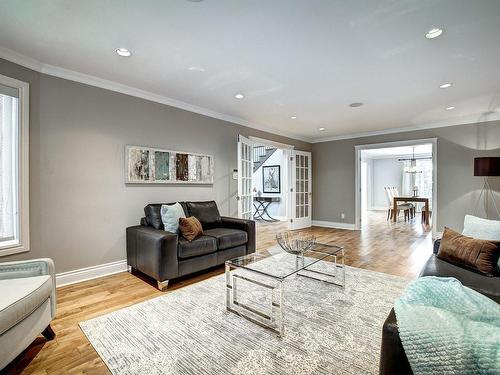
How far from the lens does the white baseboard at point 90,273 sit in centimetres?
281

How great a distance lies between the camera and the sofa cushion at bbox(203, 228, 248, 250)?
10.5ft

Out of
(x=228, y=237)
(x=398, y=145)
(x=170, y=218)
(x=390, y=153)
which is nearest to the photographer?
(x=170, y=218)

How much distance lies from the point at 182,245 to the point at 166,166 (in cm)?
143

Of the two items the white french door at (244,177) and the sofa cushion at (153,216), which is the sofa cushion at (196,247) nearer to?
the sofa cushion at (153,216)

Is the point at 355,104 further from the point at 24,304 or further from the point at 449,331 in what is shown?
the point at 24,304

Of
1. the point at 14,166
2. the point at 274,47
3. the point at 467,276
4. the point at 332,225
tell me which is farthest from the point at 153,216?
the point at 332,225

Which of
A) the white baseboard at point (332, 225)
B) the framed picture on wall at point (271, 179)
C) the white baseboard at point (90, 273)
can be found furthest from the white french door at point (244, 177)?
the framed picture on wall at point (271, 179)

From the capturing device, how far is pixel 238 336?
1.84 meters

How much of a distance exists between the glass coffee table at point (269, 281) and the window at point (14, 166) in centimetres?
214

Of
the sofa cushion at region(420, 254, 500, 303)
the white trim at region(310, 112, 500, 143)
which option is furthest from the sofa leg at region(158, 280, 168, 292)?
the white trim at region(310, 112, 500, 143)

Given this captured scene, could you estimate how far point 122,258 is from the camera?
10.8 feet

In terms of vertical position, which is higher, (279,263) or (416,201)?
(416,201)

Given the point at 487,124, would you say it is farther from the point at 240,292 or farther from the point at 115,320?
the point at 115,320

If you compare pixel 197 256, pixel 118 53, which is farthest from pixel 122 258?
pixel 118 53
